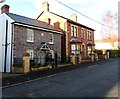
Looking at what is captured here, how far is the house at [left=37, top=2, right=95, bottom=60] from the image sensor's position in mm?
24422

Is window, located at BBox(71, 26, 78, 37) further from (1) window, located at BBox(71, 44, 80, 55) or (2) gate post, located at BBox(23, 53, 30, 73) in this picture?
(2) gate post, located at BBox(23, 53, 30, 73)

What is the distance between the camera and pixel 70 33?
2534cm

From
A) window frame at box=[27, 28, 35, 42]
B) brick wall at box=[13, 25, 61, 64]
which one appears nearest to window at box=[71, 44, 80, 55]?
brick wall at box=[13, 25, 61, 64]

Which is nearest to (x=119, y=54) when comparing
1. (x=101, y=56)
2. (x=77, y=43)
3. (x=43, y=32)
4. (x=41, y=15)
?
(x=101, y=56)

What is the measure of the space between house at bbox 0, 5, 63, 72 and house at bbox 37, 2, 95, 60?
4.95 meters

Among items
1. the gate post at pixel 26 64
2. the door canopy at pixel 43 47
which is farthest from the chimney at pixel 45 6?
the gate post at pixel 26 64

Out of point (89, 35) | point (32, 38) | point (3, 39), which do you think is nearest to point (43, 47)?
point (32, 38)

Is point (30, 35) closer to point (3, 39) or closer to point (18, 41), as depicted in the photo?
point (18, 41)

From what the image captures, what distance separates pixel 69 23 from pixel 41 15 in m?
6.04

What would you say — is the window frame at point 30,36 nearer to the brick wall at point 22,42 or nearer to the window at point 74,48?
the brick wall at point 22,42

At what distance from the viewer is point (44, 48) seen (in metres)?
19.2

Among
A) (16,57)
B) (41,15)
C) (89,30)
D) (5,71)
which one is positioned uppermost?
(41,15)

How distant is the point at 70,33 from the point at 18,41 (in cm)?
1123

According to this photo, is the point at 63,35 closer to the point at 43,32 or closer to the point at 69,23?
the point at 69,23
